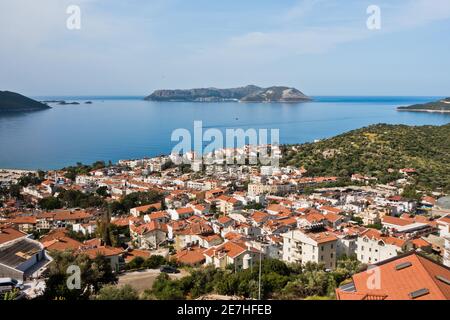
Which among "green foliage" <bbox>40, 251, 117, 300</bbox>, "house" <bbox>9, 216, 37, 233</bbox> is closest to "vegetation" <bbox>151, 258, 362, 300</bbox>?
"green foliage" <bbox>40, 251, 117, 300</bbox>

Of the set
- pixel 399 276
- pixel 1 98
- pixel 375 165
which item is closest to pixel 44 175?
pixel 375 165

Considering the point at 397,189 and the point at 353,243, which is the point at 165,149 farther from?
the point at 353,243

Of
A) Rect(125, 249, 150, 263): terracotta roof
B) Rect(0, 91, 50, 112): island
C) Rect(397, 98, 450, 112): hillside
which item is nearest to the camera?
Rect(125, 249, 150, 263): terracotta roof

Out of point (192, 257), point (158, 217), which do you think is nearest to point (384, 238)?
point (192, 257)

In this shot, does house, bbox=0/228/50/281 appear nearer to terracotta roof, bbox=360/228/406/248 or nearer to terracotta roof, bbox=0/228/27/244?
terracotta roof, bbox=0/228/27/244

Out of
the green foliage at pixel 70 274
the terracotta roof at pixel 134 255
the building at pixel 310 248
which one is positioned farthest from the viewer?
the terracotta roof at pixel 134 255

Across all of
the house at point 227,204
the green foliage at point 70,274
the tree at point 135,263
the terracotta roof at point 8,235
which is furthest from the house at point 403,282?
the house at point 227,204

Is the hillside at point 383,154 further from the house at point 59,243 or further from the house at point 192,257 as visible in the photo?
the house at point 59,243
